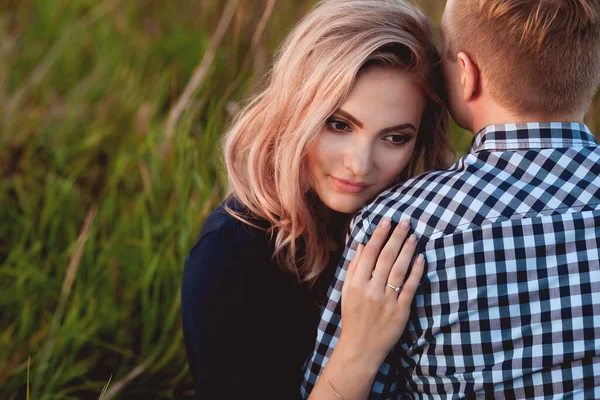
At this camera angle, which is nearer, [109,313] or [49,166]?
[109,313]

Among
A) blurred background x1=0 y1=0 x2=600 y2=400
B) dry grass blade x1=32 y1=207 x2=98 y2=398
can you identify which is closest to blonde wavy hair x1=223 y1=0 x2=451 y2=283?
blurred background x1=0 y1=0 x2=600 y2=400

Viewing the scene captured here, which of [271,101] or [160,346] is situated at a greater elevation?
[271,101]

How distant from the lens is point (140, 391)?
7.72ft

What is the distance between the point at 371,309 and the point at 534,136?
587mm

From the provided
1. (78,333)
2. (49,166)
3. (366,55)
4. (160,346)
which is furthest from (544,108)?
(49,166)

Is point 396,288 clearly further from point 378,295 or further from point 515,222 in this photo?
point 515,222

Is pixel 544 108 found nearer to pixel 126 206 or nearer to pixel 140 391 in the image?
pixel 140 391

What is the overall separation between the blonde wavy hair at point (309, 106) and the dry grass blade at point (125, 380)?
0.72 metres

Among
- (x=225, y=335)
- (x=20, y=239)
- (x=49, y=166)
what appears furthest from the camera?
(x=49, y=166)

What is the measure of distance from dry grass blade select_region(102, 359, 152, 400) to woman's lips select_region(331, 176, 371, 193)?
3.33 ft

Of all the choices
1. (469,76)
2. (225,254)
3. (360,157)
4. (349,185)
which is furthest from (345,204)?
(469,76)

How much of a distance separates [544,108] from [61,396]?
175 cm

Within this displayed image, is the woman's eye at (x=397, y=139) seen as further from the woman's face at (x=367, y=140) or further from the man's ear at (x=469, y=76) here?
the man's ear at (x=469, y=76)

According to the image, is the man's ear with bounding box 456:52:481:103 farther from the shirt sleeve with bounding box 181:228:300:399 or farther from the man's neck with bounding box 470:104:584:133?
the shirt sleeve with bounding box 181:228:300:399
